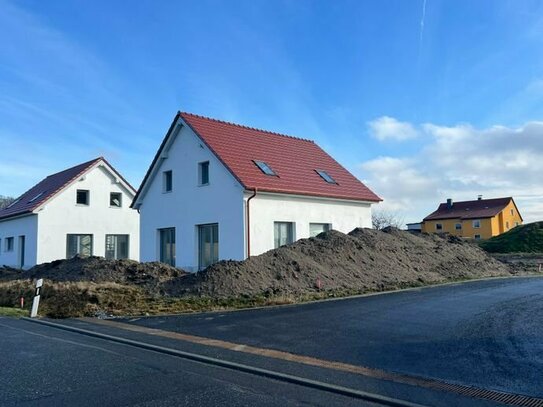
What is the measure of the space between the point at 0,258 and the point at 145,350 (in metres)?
31.4

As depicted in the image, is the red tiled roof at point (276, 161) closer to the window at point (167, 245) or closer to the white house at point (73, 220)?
the window at point (167, 245)

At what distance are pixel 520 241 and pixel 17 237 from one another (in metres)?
40.0

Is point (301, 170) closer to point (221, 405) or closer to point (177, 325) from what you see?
point (177, 325)

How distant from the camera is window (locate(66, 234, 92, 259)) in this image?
106 ft

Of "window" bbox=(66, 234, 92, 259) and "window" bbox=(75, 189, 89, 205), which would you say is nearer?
"window" bbox=(66, 234, 92, 259)

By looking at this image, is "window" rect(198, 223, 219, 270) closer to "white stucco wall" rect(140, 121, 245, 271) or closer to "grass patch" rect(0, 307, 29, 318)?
"white stucco wall" rect(140, 121, 245, 271)

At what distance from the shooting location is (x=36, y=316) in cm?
1401

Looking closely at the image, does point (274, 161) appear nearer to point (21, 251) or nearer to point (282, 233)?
point (282, 233)

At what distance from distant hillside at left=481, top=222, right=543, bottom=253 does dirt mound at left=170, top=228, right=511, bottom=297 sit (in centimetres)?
1694

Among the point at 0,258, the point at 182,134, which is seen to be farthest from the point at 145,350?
the point at 0,258

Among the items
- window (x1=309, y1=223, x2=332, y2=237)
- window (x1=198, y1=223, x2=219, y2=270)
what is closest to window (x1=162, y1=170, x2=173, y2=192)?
window (x1=198, y1=223, x2=219, y2=270)

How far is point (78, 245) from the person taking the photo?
109 feet

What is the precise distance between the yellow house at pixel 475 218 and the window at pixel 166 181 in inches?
1989

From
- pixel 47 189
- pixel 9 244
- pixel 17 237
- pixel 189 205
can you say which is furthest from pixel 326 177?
pixel 9 244
